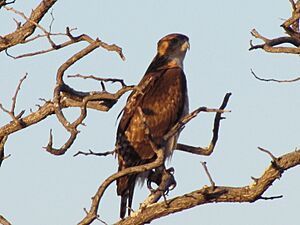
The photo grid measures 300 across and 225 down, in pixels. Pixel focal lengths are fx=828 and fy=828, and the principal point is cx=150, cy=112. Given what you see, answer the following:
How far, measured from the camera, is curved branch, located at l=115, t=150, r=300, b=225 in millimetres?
5215

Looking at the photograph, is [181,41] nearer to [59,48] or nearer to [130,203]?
[130,203]

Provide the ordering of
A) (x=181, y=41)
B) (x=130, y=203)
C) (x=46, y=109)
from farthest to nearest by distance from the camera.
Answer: (x=181, y=41), (x=130, y=203), (x=46, y=109)

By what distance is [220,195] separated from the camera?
5398 millimetres

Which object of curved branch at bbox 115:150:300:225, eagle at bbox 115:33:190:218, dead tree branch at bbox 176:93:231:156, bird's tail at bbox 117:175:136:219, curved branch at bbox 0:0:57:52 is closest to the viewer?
curved branch at bbox 115:150:300:225

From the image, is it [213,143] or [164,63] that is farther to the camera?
[164,63]

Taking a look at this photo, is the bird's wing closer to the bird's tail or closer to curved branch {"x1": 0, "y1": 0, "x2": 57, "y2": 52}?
the bird's tail

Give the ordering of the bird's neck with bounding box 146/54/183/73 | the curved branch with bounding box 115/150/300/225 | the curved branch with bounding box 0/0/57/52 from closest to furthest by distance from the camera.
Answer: the curved branch with bounding box 115/150/300/225 < the curved branch with bounding box 0/0/57/52 < the bird's neck with bounding box 146/54/183/73

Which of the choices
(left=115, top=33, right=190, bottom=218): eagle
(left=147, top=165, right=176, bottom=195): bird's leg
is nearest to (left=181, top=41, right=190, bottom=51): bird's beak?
(left=115, top=33, right=190, bottom=218): eagle

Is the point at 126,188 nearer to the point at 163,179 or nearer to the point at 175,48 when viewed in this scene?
the point at 163,179

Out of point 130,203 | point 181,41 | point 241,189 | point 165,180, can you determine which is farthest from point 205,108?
point 181,41

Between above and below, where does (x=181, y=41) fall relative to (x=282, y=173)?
above

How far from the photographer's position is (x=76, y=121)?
17.1ft

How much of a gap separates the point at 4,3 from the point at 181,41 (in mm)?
3082

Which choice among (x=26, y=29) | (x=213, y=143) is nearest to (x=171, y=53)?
(x=213, y=143)
